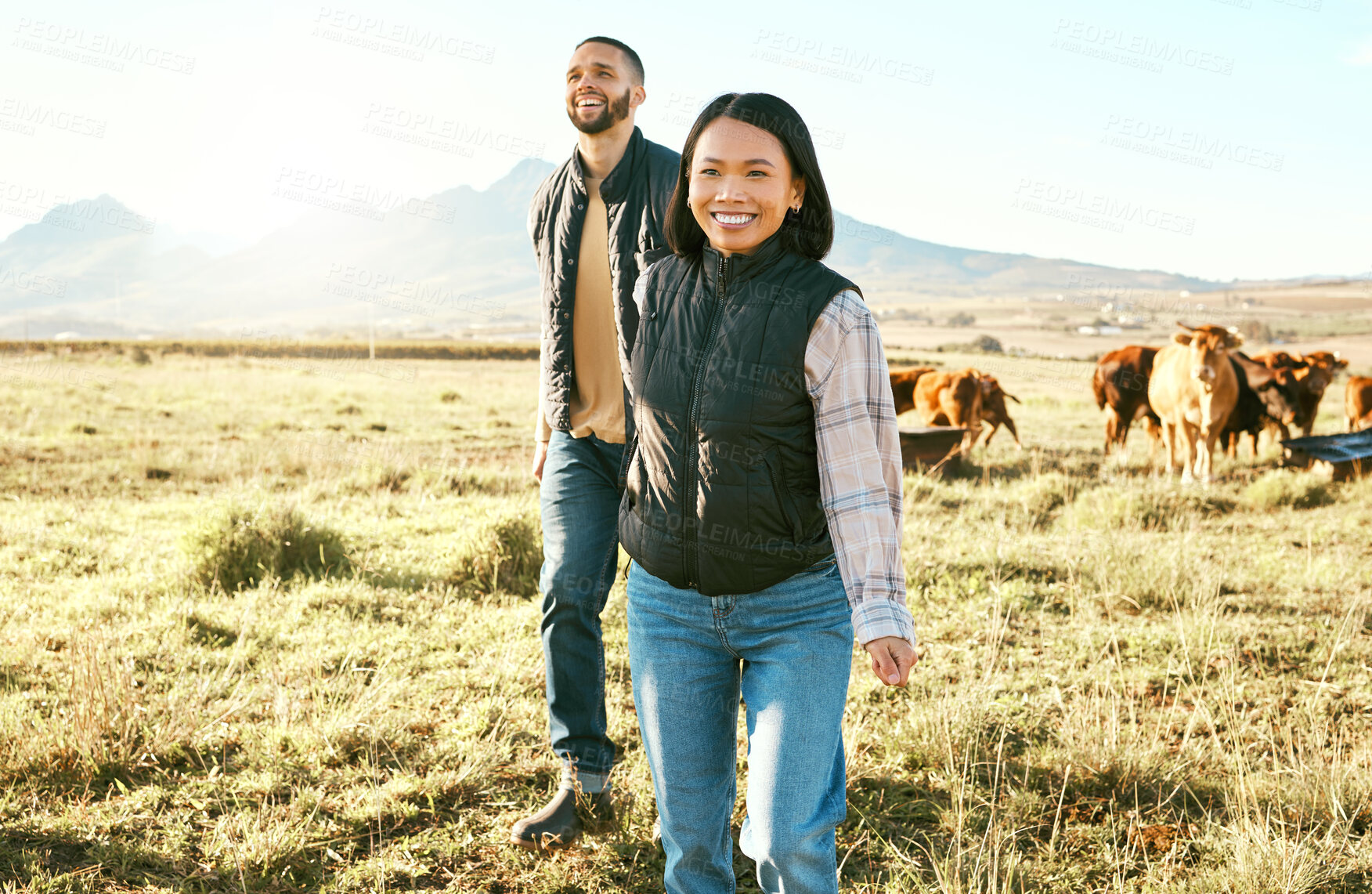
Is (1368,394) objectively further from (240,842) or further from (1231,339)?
(240,842)

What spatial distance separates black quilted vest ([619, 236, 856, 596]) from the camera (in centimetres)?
174

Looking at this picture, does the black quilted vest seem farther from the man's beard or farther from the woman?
the man's beard

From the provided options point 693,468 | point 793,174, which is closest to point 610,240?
point 793,174

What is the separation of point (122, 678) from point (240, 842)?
950mm

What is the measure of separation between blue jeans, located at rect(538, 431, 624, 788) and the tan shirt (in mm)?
145

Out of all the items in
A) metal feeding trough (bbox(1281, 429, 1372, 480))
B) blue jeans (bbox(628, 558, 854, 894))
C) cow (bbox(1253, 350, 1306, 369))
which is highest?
cow (bbox(1253, 350, 1306, 369))

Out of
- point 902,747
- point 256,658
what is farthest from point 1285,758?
point 256,658

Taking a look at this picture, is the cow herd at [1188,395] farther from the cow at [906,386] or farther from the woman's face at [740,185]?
the woman's face at [740,185]

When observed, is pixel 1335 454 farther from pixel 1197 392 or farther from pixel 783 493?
pixel 783 493

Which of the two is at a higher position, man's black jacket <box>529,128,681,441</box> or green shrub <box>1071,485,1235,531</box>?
Answer: man's black jacket <box>529,128,681,441</box>

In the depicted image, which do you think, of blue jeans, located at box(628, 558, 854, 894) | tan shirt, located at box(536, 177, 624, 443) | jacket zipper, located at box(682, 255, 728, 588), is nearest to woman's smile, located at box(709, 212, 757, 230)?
jacket zipper, located at box(682, 255, 728, 588)

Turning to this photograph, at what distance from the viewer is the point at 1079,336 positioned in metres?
97.1

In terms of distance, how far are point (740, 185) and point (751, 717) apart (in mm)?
1093

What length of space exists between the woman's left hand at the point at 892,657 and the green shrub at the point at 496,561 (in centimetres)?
395
